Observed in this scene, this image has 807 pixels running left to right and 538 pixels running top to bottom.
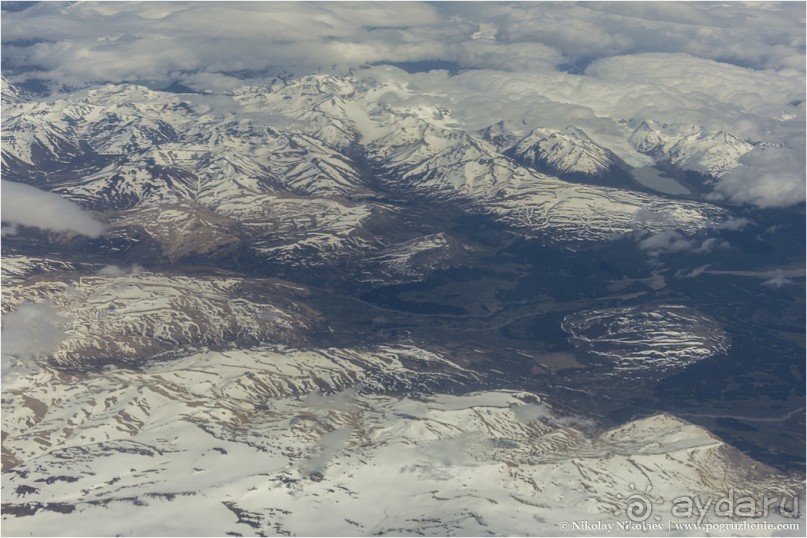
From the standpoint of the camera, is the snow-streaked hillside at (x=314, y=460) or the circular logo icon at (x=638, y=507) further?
the circular logo icon at (x=638, y=507)

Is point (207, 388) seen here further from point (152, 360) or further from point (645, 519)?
point (645, 519)

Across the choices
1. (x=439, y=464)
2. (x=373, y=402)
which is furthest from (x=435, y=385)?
(x=439, y=464)

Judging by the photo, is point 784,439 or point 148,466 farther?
point 784,439

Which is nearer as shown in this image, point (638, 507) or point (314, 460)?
point (638, 507)

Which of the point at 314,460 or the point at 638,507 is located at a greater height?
the point at 314,460

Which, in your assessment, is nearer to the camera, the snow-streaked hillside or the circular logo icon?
the snow-streaked hillside

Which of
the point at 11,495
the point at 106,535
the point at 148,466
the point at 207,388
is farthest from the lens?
the point at 207,388

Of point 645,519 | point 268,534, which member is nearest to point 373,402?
point 268,534

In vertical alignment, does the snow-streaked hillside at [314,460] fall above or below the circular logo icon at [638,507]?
above

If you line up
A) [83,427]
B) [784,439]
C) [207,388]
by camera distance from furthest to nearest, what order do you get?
[784,439]
[207,388]
[83,427]

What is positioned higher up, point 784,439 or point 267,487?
point 267,487

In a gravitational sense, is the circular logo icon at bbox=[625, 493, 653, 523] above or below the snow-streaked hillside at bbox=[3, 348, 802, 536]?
below
